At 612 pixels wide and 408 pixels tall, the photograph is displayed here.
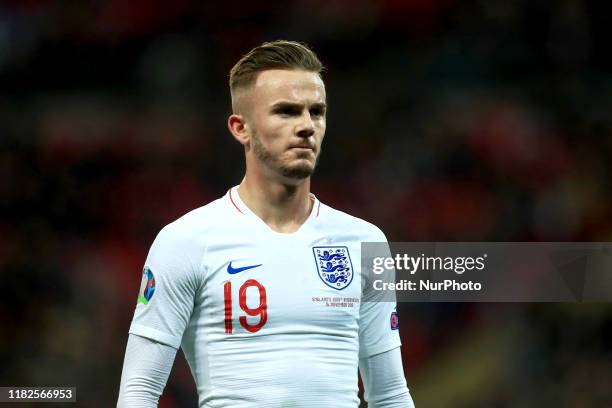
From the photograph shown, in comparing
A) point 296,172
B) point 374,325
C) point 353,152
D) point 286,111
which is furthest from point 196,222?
point 353,152

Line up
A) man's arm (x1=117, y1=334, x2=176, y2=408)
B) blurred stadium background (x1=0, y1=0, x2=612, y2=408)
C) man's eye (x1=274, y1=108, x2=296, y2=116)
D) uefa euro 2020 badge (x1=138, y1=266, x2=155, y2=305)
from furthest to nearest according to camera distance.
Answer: blurred stadium background (x1=0, y1=0, x2=612, y2=408)
man's eye (x1=274, y1=108, x2=296, y2=116)
uefa euro 2020 badge (x1=138, y1=266, x2=155, y2=305)
man's arm (x1=117, y1=334, x2=176, y2=408)

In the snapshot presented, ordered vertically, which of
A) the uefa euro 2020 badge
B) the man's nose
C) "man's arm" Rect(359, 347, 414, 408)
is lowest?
"man's arm" Rect(359, 347, 414, 408)

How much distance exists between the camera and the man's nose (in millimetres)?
2932

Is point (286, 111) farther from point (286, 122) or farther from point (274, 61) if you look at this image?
point (274, 61)

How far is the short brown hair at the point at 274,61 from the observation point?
3.04m

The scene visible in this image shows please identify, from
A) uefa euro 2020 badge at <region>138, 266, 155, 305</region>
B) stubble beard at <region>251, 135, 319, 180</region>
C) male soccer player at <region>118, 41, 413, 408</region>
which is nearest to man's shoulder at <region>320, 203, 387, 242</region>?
male soccer player at <region>118, 41, 413, 408</region>

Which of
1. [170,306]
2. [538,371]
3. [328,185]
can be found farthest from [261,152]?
[538,371]

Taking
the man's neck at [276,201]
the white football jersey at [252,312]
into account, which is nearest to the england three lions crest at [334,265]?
the white football jersey at [252,312]

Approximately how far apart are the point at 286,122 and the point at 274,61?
0.74 feet

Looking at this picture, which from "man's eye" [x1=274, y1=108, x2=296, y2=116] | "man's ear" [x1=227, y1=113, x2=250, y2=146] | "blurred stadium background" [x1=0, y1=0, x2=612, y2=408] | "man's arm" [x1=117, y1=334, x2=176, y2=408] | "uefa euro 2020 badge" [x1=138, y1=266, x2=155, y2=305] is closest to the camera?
"man's arm" [x1=117, y1=334, x2=176, y2=408]

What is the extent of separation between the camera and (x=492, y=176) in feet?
18.5

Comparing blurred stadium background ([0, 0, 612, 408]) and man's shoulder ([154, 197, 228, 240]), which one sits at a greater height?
blurred stadium background ([0, 0, 612, 408])

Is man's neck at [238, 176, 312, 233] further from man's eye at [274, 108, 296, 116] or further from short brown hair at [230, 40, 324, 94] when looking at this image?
short brown hair at [230, 40, 324, 94]

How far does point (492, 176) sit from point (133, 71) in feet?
7.42
